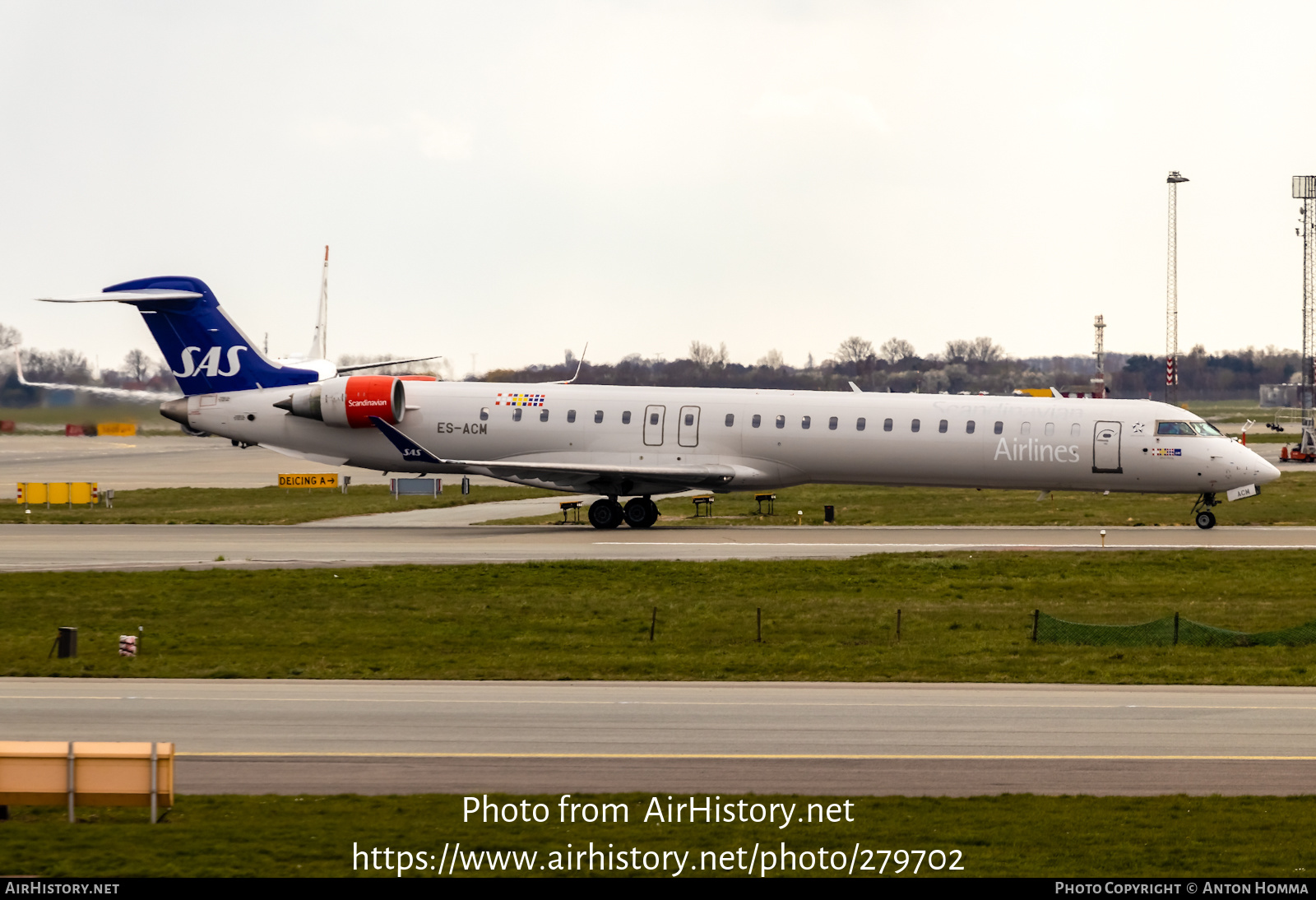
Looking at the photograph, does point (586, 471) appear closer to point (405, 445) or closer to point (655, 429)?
point (655, 429)

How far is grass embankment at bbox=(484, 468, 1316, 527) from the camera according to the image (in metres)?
46.7

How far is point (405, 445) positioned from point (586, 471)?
18.3 ft

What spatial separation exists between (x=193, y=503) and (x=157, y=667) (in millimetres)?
35319

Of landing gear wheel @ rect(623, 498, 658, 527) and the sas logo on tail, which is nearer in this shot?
landing gear wheel @ rect(623, 498, 658, 527)

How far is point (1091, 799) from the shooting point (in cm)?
1467

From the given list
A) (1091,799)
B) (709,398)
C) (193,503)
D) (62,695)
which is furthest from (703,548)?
(193,503)

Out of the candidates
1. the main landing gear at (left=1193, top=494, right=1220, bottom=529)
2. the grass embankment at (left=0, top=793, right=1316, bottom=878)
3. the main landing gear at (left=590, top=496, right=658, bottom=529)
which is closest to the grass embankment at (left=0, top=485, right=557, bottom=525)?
the main landing gear at (left=590, top=496, right=658, bottom=529)

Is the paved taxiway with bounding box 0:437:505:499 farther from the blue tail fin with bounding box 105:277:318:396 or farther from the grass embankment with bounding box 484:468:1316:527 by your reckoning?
the grass embankment with bounding box 484:468:1316:527

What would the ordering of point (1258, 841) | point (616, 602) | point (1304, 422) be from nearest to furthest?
point (1258, 841) → point (616, 602) → point (1304, 422)

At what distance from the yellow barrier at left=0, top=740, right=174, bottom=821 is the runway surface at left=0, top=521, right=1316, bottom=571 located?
66.8ft

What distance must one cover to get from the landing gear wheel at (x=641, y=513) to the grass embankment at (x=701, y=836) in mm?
28540

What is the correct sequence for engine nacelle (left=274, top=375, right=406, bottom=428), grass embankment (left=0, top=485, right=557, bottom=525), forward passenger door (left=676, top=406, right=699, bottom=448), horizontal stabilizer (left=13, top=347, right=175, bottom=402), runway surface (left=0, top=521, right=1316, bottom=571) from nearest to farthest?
runway surface (left=0, top=521, right=1316, bottom=571), forward passenger door (left=676, top=406, right=699, bottom=448), engine nacelle (left=274, top=375, right=406, bottom=428), grass embankment (left=0, top=485, right=557, bottom=525), horizontal stabilizer (left=13, top=347, right=175, bottom=402)

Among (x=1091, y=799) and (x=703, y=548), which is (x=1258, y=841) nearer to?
(x=1091, y=799)

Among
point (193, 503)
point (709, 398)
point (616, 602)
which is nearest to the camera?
point (616, 602)
